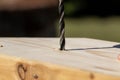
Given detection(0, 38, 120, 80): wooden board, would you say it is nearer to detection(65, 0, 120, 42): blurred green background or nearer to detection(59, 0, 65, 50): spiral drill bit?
detection(59, 0, 65, 50): spiral drill bit

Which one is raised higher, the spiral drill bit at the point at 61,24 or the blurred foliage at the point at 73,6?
the spiral drill bit at the point at 61,24

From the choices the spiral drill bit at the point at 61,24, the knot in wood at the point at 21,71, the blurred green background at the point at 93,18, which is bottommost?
the blurred green background at the point at 93,18

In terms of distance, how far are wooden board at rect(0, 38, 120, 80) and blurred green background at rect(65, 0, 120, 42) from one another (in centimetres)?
586

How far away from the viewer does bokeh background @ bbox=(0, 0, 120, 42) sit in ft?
20.2

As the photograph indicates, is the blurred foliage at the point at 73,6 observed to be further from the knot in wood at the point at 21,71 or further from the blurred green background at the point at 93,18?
the knot in wood at the point at 21,71

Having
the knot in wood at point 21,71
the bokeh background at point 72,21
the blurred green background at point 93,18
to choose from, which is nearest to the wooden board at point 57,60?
the knot in wood at point 21,71

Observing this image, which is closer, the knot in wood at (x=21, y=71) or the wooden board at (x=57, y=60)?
the wooden board at (x=57, y=60)

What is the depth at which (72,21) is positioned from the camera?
322 inches

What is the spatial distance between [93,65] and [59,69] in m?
0.07

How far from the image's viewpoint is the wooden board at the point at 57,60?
820mm

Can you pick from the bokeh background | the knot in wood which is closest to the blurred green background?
the bokeh background

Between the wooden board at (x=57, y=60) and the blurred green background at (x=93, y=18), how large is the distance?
5862mm

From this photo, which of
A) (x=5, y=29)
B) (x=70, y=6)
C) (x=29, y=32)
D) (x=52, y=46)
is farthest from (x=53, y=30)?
(x=52, y=46)

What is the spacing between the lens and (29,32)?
6312 millimetres
